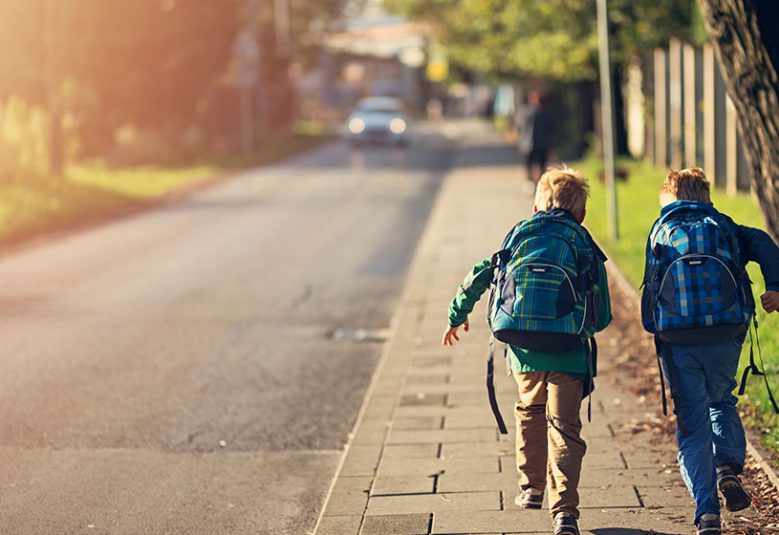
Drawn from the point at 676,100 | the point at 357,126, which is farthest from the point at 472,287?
the point at 357,126

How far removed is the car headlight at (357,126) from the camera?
42.7 meters

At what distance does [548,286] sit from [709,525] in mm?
1029

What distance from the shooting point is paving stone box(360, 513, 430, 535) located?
17.5 ft

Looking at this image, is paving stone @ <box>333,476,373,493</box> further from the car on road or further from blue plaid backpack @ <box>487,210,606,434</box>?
the car on road

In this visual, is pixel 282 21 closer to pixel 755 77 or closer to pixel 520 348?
pixel 755 77

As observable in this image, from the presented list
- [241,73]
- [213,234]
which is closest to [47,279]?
[213,234]

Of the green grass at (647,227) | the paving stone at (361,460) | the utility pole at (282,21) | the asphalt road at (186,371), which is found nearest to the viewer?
the asphalt road at (186,371)

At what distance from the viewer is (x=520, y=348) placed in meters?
5.27

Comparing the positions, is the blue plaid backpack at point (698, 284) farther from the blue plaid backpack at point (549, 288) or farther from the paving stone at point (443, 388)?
the paving stone at point (443, 388)

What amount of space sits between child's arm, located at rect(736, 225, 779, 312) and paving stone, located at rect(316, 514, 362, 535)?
1.79 meters

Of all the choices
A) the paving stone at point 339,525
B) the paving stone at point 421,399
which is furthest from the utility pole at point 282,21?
the paving stone at point 339,525

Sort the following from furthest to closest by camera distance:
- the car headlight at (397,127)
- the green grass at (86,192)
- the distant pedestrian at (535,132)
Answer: the car headlight at (397,127) → the distant pedestrian at (535,132) → the green grass at (86,192)

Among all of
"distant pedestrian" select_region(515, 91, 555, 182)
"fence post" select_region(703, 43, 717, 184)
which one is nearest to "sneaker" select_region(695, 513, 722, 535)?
"fence post" select_region(703, 43, 717, 184)

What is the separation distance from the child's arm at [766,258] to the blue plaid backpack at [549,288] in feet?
1.80
